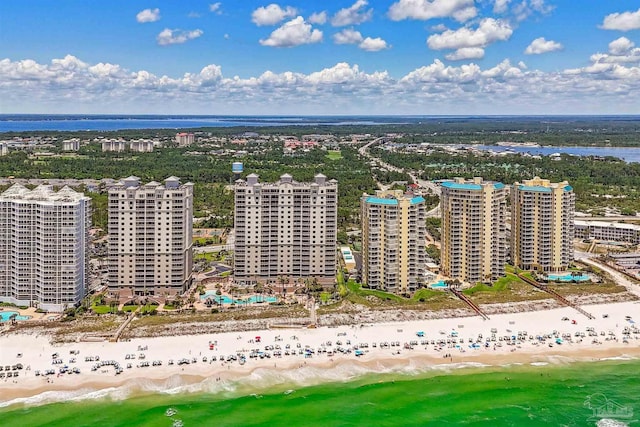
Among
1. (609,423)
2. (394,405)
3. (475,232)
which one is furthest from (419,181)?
(609,423)

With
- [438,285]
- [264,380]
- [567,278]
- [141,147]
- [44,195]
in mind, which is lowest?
[264,380]

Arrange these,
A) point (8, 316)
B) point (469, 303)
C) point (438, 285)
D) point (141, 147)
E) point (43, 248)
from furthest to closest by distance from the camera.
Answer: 1. point (141, 147)
2. point (438, 285)
3. point (469, 303)
4. point (43, 248)
5. point (8, 316)

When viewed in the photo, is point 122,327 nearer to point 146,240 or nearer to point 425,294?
point 146,240

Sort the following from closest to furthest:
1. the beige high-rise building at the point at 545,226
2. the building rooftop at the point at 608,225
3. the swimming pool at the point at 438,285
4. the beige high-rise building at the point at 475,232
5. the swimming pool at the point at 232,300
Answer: the swimming pool at the point at 232,300
the swimming pool at the point at 438,285
the beige high-rise building at the point at 475,232
the beige high-rise building at the point at 545,226
the building rooftop at the point at 608,225

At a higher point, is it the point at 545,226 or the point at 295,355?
the point at 545,226

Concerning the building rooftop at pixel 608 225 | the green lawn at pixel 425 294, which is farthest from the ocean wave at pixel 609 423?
the building rooftop at pixel 608 225

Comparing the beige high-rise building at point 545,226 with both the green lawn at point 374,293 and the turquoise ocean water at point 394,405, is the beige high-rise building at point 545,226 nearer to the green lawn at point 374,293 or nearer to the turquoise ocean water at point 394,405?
the green lawn at point 374,293

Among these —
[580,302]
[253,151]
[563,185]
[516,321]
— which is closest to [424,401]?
[516,321]

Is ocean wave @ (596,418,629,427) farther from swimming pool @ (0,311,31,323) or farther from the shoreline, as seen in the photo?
swimming pool @ (0,311,31,323)

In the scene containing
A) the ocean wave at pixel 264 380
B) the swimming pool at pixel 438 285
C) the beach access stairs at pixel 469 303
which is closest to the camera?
the ocean wave at pixel 264 380
